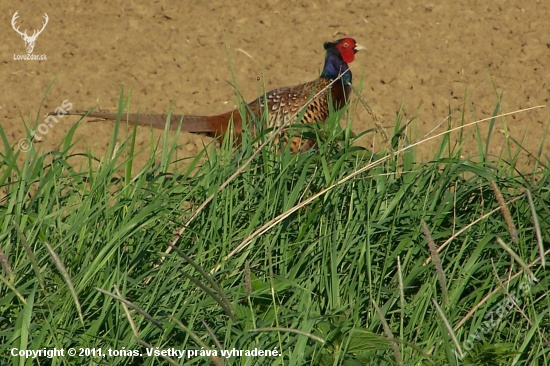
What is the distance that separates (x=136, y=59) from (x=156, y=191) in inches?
125

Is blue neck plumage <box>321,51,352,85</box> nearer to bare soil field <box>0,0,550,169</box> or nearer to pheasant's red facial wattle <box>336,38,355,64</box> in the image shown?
pheasant's red facial wattle <box>336,38,355,64</box>

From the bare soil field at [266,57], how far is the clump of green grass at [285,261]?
198cm

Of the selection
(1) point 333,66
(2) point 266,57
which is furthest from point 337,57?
(2) point 266,57

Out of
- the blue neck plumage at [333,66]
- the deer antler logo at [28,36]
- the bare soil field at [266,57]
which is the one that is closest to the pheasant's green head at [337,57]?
the blue neck plumage at [333,66]

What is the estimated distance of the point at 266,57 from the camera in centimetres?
581

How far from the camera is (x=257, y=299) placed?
246 cm

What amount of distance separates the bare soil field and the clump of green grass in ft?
6.50

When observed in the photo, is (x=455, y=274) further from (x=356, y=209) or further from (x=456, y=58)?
(x=456, y=58)

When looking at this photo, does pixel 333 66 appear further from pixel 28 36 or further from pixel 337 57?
pixel 28 36

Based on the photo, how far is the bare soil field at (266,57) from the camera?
525cm

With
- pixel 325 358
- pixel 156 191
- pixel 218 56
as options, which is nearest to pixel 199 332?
pixel 325 358

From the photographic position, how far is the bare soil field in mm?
5254

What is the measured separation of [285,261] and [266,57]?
11.1 feet

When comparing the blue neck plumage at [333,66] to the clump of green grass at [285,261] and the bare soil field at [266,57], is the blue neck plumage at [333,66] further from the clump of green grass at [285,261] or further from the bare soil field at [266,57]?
the clump of green grass at [285,261]
